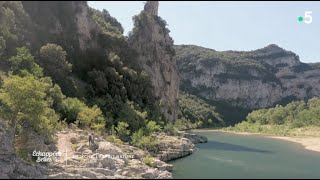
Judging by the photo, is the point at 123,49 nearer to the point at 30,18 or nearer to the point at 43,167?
the point at 30,18

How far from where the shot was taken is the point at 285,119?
16938 cm

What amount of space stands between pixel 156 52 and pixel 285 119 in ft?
234

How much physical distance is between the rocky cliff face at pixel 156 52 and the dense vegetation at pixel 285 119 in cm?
4067

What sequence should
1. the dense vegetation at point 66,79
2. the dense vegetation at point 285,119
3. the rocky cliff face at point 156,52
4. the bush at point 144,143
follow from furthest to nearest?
the dense vegetation at point 285,119
the rocky cliff face at point 156,52
the bush at point 144,143
the dense vegetation at point 66,79

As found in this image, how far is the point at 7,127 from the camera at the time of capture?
4703cm

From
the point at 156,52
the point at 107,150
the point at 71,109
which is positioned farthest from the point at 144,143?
the point at 156,52

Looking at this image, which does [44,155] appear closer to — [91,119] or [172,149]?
[91,119]

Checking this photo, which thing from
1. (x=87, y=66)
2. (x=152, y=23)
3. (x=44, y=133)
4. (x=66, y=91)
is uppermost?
(x=152, y=23)

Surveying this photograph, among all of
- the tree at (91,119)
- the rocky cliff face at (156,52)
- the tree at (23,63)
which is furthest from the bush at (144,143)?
the rocky cliff face at (156,52)

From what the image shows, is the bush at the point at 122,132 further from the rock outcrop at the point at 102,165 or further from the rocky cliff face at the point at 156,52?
the rocky cliff face at the point at 156,52

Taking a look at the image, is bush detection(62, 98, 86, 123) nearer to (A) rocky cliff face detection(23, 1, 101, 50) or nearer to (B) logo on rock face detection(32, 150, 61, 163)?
(A) rocky cliff face detection(23, 1, 101, 50)

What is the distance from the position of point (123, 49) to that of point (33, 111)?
58978 mm

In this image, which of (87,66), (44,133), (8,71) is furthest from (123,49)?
(44,133)

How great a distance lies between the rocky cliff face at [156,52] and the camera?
120 meters
